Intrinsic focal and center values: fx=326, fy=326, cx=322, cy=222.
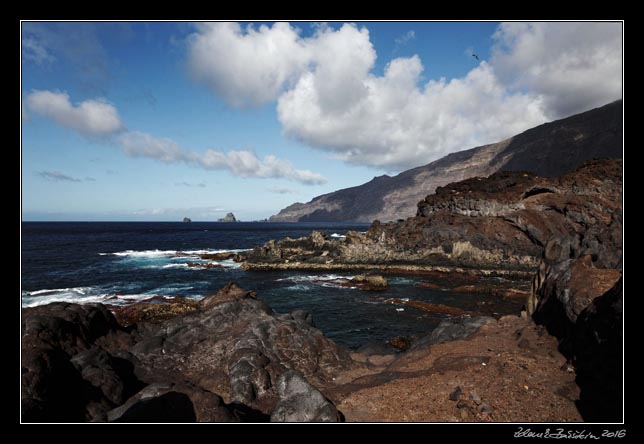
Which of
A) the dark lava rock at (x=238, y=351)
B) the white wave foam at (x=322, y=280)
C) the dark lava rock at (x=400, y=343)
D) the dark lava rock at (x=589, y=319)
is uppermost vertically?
the dark lava rock at (x=589, y=319)

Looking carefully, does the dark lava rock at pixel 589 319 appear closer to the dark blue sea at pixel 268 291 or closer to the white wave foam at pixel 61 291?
the dark blue sea at pixel 268 291

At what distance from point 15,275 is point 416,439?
759cm

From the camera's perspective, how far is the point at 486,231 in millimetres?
59812

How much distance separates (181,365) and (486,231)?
191 feet

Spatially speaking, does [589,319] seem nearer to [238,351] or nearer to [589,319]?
[589,319]

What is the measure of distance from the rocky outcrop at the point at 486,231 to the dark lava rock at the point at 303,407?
140ft

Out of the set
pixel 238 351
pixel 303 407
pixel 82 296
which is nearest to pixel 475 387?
pixel 303 407

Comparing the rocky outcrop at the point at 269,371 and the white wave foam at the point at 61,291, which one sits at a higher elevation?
the rocky outcrop at the point at 269,371

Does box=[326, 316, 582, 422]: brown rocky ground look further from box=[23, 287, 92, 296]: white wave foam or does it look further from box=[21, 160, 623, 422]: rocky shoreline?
box=[23, 287, 92, 296]: white wave foam

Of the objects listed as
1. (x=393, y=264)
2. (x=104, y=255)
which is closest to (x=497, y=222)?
(x=393, y=264)

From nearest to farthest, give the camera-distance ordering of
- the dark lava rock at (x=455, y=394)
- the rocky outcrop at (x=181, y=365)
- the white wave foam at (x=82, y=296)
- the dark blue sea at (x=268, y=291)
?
the rocky outcrop at (x=181, y=365) < the dark lava rock at (x=455, y=394) < the dark blue sea at (x=268, y=291) < the white wave foam at (x=82, y=296)

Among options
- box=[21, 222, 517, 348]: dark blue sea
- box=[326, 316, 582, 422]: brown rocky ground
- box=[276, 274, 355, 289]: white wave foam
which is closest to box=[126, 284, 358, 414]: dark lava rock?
box=[326, 316, 582, 422]: brown rocky ground

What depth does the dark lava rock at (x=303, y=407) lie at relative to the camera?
31.8ft

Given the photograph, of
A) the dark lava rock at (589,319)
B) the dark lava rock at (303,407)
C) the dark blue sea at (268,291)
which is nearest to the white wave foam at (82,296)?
the dark blue sea at (268,291)
